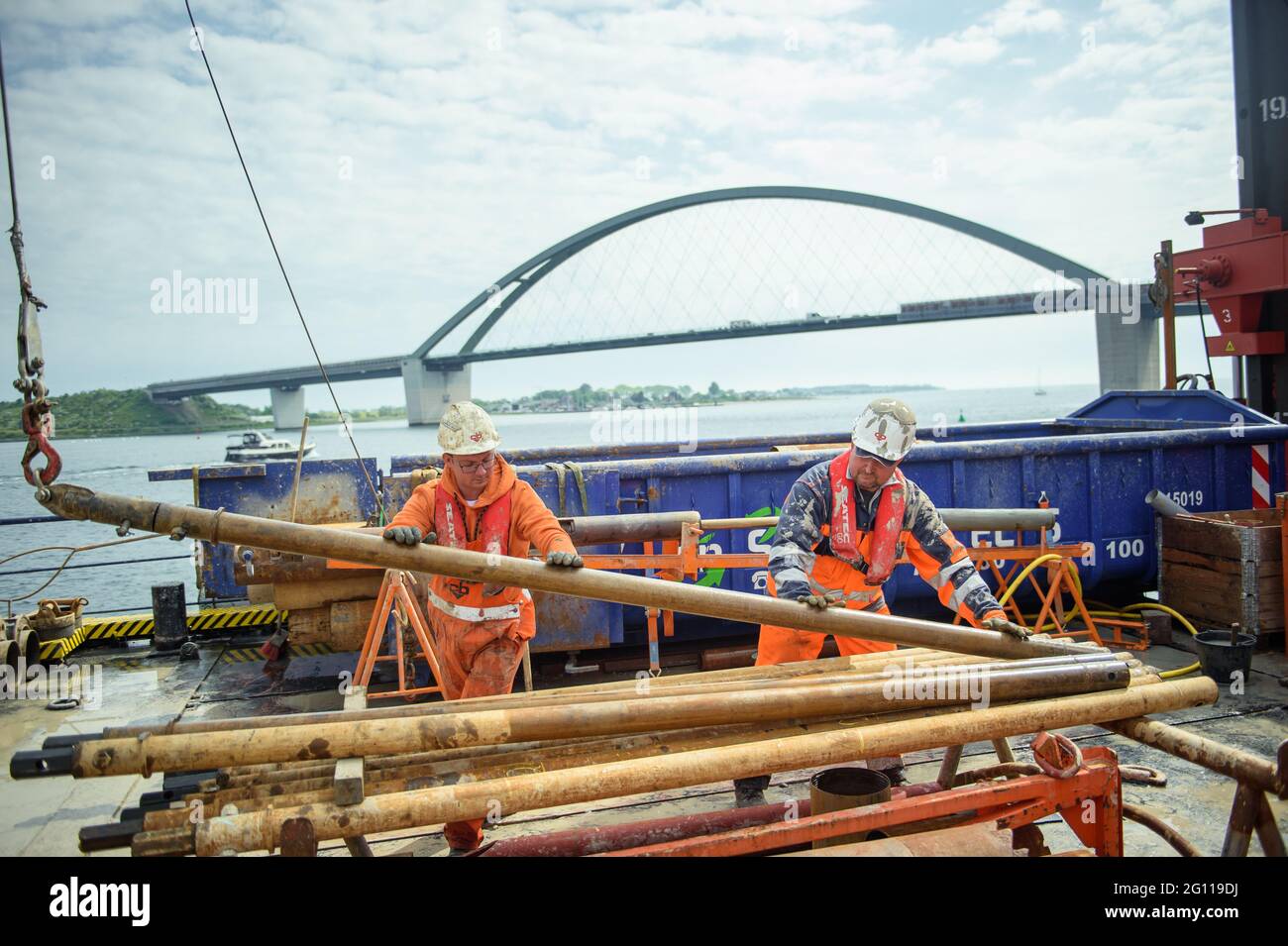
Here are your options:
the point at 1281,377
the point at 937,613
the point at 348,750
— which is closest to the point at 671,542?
the point at 937,613

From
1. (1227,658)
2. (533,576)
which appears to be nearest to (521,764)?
(533,576)

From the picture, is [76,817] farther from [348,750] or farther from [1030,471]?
[1030,471]

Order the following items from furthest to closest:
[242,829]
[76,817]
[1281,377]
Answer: [1281,377]
[76,817]
[242,829]

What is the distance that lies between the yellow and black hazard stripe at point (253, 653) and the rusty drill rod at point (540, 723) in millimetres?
4962

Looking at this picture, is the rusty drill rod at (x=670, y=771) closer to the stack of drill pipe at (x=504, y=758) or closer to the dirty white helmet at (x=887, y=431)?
the stack of drill pipe at (x=504, y=758)

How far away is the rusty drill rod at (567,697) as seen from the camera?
2.74 metres

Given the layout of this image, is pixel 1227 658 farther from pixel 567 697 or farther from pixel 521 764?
pixel 521 764

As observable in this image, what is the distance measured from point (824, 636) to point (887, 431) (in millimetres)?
1118

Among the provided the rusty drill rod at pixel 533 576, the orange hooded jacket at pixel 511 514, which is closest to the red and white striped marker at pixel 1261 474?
the rusty drill rod at pixel 533 576

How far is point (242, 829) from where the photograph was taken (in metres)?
2.29

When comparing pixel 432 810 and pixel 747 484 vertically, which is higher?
pixel 747 484

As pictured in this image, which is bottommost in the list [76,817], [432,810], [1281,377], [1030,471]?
[76,817]

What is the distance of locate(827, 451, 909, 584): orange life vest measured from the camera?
4461mm
